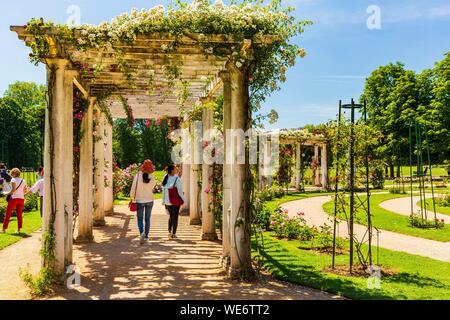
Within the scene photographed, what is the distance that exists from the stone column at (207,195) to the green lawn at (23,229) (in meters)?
4.22

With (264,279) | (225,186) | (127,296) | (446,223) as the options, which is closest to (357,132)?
(225,186)

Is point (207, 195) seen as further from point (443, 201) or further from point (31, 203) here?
point (443, 201)

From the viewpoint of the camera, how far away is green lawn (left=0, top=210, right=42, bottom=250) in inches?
400

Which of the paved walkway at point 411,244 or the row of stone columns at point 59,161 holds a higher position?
the row of stone columns at point 59,161

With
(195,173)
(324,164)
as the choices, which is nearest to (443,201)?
(324,164)

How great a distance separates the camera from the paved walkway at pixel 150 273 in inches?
237

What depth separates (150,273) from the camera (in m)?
7.23

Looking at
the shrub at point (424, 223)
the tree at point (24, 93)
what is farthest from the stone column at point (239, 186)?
the tree at point (24, 93)

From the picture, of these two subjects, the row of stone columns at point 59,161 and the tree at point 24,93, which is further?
the tree at point 24,93

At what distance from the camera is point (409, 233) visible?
12609mm

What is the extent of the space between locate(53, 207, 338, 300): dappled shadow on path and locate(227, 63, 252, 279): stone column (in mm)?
410

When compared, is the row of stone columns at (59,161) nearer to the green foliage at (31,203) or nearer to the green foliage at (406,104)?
the green foliage at (31,203)

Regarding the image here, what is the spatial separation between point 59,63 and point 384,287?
5.61 metres
